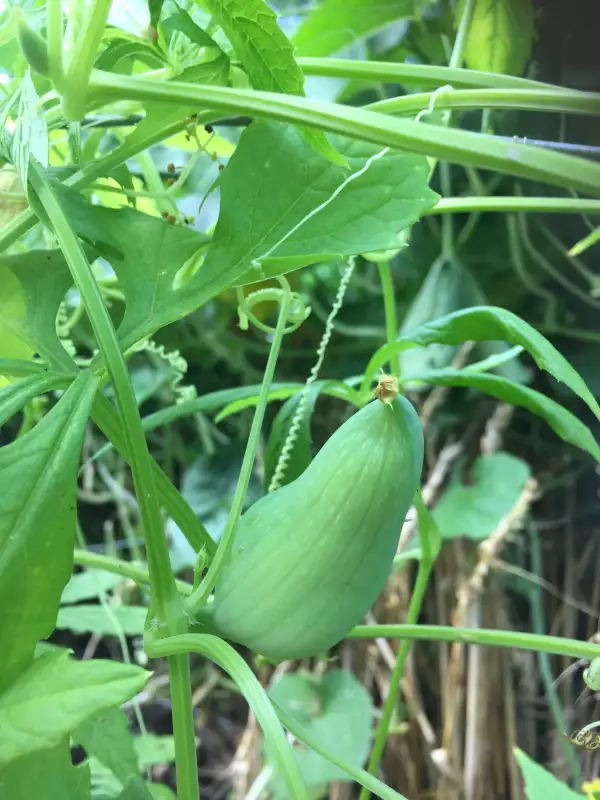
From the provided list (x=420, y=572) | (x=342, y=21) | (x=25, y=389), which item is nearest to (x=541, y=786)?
(x=420, y=572)

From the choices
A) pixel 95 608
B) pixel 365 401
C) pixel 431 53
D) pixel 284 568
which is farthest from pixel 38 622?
pixel 431 53

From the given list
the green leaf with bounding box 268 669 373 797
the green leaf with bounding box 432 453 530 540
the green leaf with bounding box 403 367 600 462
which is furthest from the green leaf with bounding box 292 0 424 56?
the green leaf with bounding box 268 669 373 797

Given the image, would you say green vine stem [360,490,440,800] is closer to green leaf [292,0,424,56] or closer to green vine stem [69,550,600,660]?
green vine stem [69,550,600,660]

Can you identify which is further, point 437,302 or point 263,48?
point 437,302

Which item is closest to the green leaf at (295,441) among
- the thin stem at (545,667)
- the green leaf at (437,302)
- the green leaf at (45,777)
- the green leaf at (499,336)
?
the green leaf at (499,336)

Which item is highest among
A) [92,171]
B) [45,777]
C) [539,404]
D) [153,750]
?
[92,171]

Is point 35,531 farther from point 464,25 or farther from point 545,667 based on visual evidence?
point 545,667
